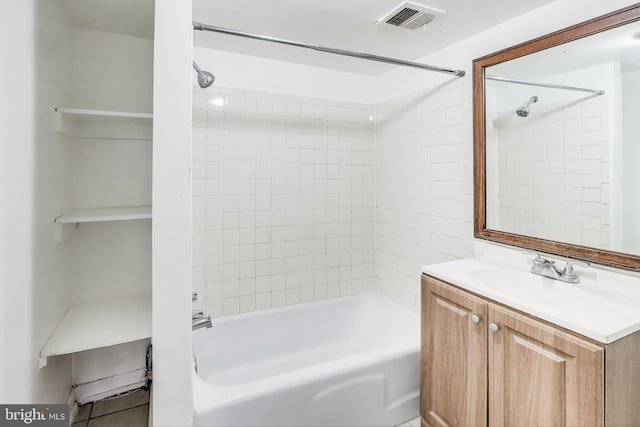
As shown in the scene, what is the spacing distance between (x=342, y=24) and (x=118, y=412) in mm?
2462

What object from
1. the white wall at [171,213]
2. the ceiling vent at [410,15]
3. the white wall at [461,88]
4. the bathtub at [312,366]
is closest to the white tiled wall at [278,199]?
the bathtub at [312,366]

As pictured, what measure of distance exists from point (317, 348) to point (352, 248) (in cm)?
87

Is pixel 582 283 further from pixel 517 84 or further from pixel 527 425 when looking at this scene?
pixel 517 84

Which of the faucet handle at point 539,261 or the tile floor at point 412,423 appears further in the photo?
the tile floor at point 412,423

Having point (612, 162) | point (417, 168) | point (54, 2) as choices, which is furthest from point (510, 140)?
point (54, 2)

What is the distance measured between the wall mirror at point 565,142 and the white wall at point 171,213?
1640 millimetres

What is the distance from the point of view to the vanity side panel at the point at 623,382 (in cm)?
102

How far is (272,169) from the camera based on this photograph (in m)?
2.50

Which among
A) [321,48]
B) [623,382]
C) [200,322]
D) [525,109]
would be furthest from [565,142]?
[200,322]

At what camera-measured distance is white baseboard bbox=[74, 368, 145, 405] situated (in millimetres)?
1732

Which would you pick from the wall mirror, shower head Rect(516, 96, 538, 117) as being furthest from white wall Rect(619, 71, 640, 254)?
shower head Rect(516, 96, 538, 117)

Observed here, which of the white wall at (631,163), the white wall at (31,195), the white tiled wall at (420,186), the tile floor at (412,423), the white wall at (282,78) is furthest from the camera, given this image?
the white wall at (282,78)

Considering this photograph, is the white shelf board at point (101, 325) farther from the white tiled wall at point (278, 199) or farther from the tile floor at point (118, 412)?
the white tiled wall at point (278, 199)

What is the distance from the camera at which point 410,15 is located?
5.66 feet
